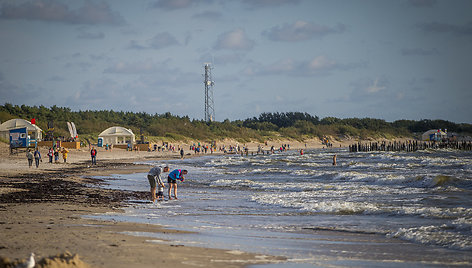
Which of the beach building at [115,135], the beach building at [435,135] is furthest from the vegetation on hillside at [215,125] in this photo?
the beach building at [435,135]

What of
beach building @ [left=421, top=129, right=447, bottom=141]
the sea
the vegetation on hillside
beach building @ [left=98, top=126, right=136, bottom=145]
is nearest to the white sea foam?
the sea

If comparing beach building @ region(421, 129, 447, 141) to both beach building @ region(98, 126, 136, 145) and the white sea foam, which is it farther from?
the white sea foam

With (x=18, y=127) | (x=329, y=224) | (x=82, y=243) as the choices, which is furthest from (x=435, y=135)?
(x=82, y=243)

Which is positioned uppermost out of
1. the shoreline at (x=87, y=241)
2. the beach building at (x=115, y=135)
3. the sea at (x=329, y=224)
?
the beach building at (x=115, y=135)

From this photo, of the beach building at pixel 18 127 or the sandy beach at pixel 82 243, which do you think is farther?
the beach building at pixel 18 127

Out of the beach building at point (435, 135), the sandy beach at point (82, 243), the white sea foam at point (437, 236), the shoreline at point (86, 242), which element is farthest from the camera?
the beach building at point (435, 135)

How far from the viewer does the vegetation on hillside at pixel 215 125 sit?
77.7 metres

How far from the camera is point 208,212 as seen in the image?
1351 centimetres

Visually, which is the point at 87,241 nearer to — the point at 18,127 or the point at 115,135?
the point at 18,127

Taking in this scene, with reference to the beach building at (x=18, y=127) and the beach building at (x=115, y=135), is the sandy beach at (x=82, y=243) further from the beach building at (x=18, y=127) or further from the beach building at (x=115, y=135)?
the beach building at (x=115, y=135)

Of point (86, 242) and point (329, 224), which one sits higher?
point (86, 242)

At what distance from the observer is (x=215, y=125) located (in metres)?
104

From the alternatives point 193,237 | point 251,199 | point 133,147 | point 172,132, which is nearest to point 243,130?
point 172,132

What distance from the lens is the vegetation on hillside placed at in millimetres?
77688
